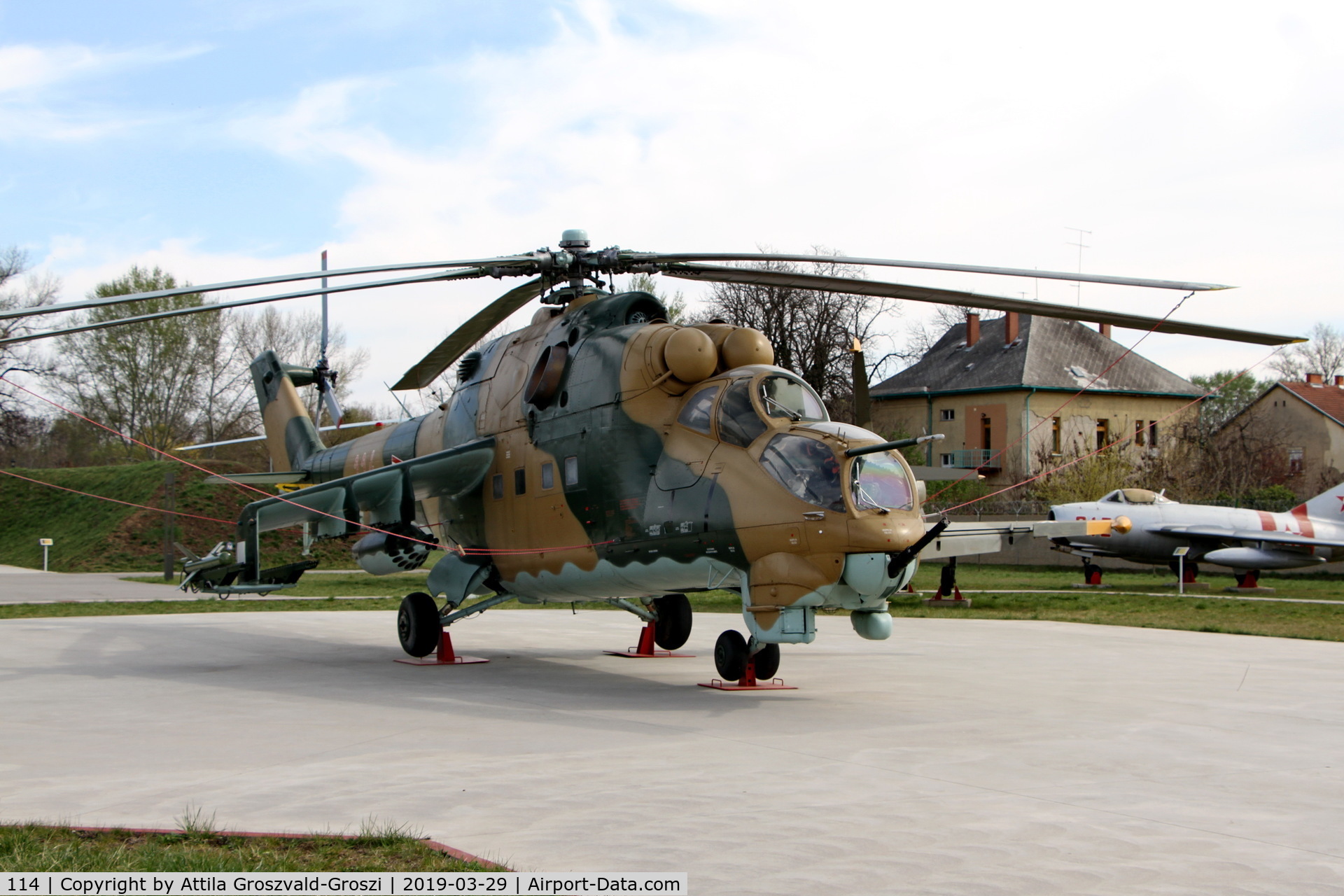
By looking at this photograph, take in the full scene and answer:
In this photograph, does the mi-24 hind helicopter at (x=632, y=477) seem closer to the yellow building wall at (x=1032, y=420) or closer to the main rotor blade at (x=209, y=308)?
the main rotor blade at (x=209, y=308)

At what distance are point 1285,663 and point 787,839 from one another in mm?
11577

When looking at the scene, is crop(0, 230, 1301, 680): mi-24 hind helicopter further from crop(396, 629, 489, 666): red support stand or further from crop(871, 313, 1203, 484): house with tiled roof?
crop(871, 313, 1203, 484): house with tiled roof

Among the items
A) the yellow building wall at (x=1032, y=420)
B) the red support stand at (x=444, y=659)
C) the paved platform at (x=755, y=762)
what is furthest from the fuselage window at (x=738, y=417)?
the yellow building wall at (x=1032, y=420)

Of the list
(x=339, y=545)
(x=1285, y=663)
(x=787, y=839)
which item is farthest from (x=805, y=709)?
(x=339, y=545)

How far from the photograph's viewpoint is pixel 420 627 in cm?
1456

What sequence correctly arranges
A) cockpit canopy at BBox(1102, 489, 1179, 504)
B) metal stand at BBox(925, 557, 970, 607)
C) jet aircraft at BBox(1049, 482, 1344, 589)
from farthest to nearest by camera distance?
cockpit canopy at BBox(1102, 489, 1179, 504) < jet aircraft at BBox(1049, 482, 1344, 589) < metal stand at BBox(925, 557, 970, 607)

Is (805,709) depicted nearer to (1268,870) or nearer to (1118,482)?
(1268,870)

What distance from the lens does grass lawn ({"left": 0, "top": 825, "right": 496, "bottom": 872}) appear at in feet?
16.2

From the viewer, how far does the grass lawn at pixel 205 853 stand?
495cm

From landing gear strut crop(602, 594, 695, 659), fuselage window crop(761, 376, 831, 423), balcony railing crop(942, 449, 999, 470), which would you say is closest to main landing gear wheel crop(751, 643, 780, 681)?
fuselage window crop(761, 376, 831, 423)

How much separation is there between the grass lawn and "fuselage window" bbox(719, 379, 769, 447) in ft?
19.2

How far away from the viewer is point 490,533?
13.9 m

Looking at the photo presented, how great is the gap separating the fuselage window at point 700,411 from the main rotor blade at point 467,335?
3192 millimetres

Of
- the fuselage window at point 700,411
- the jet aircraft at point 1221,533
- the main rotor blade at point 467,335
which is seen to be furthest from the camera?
the jet aircraft at point 1221,533
